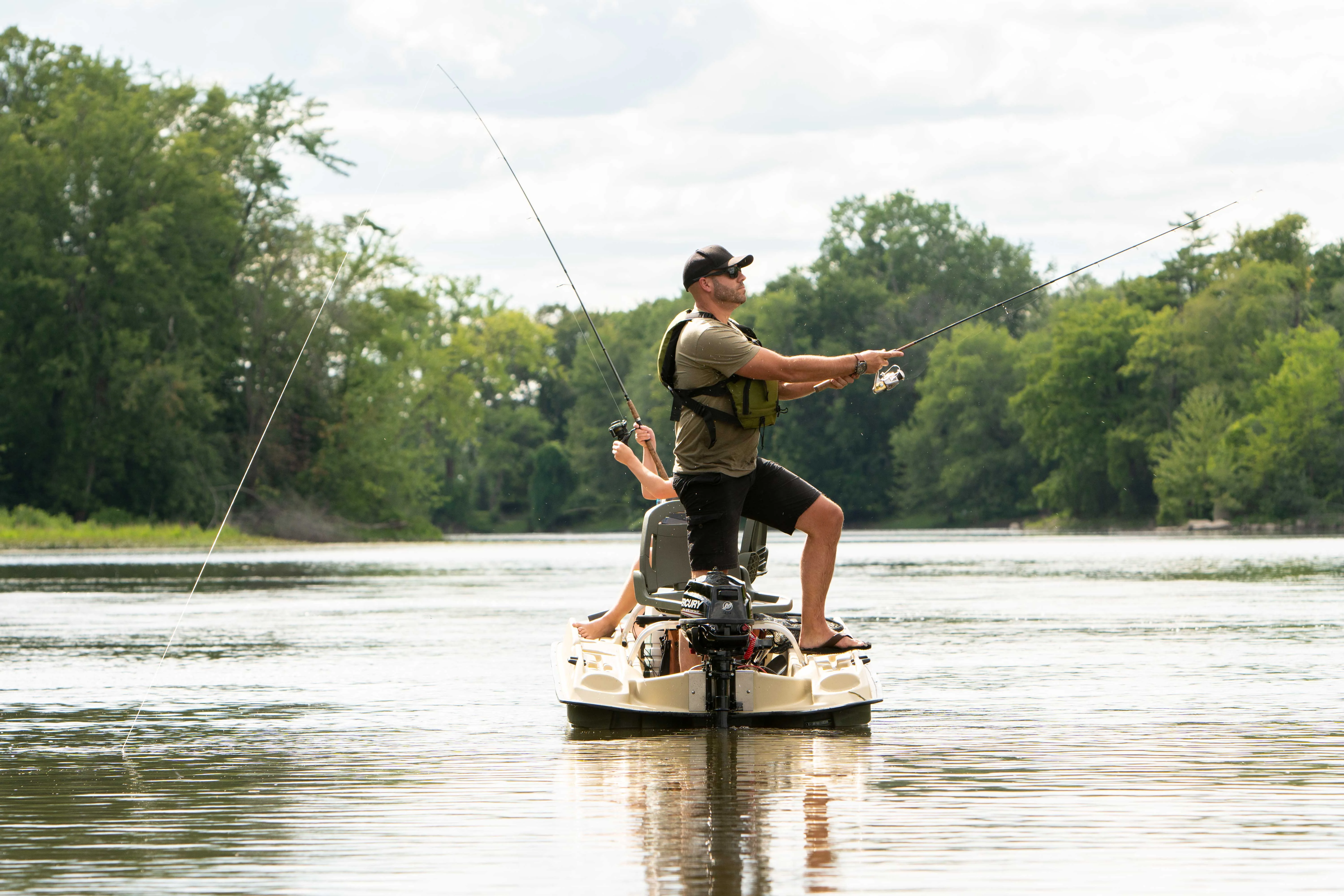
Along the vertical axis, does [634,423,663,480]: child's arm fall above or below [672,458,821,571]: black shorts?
above

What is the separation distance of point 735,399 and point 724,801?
233cm


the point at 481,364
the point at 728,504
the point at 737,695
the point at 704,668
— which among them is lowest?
the point at 737,695

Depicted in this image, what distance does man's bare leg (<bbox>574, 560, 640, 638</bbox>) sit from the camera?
9523 millimetres

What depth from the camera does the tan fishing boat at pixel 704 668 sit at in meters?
7.75

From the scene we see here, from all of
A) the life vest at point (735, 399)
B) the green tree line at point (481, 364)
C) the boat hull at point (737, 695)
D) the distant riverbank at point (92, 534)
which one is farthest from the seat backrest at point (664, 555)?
the distant riverbank at point (92, 534)

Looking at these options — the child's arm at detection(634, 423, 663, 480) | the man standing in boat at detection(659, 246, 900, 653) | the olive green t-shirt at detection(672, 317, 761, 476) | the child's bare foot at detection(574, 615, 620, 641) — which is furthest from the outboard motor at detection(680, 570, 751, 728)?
the child's bare foot at detection(574, 615, 620, 641)

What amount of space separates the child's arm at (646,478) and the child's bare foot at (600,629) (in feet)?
2.08

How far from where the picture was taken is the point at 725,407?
26.7ft

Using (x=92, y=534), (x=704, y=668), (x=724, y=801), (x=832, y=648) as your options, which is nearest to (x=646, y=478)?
(x=832, y=648)

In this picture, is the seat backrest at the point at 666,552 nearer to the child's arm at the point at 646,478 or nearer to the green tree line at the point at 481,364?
the child's arm at the point at 646,478

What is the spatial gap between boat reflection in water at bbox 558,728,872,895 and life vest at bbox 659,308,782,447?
130 cm

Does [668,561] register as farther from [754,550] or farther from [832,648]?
[832,648]

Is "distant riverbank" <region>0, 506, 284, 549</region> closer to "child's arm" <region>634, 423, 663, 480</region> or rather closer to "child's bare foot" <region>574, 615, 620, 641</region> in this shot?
"child's bare foot" <region>574, 615, 620, 641</region>

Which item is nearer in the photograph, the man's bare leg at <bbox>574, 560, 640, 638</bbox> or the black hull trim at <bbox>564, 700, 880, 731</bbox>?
the black hull trim at <bbox>564, 700, 880, 731</bbox>
